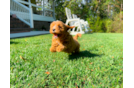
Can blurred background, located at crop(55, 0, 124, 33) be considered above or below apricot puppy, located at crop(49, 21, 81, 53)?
above

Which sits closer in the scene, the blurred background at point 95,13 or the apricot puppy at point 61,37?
the apricot puppy at point 61,37

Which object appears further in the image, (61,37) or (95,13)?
(95,13)

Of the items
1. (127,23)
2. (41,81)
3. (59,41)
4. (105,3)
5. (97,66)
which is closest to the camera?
(127,23)

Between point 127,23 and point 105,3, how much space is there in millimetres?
15744

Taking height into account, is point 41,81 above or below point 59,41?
below

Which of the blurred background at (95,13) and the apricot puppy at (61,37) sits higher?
the blurred background at (95,13)

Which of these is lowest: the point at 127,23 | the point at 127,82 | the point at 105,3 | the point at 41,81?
the point at 41,81

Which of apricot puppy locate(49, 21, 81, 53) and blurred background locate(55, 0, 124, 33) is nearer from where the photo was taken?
apricot puppy locate(49, 21, 81, 53)

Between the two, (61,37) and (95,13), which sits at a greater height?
(95,13)

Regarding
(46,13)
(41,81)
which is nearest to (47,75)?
(41,81)

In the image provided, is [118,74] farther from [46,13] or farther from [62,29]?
[46,13]

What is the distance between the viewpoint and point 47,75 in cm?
157

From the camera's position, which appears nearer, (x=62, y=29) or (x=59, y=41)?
(x=62, y=29)
